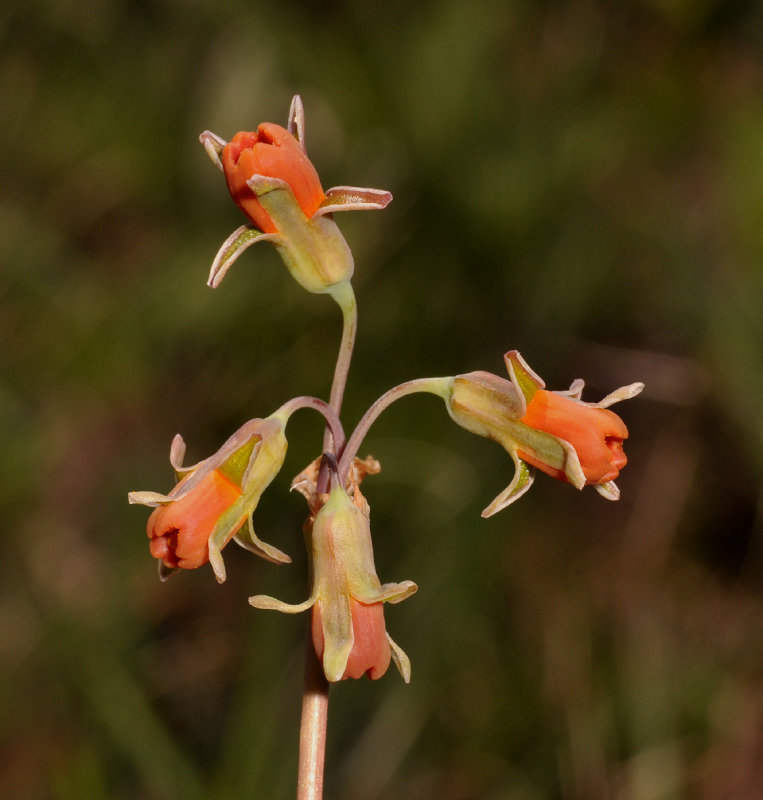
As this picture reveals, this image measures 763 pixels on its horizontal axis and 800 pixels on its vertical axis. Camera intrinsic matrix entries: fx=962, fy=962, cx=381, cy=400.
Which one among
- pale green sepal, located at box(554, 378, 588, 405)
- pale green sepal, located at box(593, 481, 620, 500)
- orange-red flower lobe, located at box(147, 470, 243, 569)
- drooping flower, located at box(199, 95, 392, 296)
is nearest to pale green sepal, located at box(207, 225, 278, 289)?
drooping flower, located at box(199, 95, 392, 296)

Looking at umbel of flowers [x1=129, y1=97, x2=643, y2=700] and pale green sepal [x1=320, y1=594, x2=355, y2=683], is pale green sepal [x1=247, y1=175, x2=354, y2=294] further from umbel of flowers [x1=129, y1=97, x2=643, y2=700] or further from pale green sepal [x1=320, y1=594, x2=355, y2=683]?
pale green sepal [x1=320, y1=594, x2=355, y2=683]

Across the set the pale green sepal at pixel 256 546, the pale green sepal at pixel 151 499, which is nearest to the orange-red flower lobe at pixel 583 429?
the pale green sepal at pixel 256 546

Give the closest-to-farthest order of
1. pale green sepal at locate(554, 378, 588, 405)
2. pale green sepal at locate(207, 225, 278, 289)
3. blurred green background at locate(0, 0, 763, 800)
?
1. pale green sepal at locate(207, 225, 278, 289)
2. pale green sepal at locate(554, 378, 588, 405)
3. blurred green background at locate(0, 0, 763, 800)

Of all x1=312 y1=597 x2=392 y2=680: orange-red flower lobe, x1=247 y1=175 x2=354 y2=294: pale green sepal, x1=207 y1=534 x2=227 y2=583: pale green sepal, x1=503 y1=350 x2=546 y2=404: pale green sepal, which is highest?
x1=247 y1=175 x2=354 y2=294: pale green sepal

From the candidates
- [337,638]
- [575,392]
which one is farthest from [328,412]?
[575,392]

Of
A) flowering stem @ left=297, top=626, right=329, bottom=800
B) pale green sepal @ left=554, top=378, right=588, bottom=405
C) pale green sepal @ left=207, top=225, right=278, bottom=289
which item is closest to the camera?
flowering stem @ left=297, top=626, right=329, bottom=800

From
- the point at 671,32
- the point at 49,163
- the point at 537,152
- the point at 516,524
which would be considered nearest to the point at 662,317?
the point at 537,152

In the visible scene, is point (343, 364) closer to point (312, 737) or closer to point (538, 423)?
point (538, 423)
